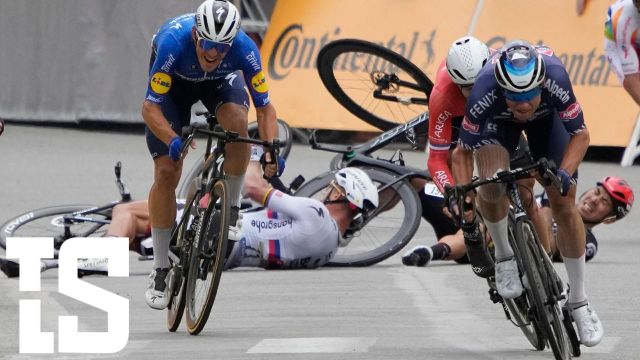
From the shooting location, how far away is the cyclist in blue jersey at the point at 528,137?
7520 millimetres

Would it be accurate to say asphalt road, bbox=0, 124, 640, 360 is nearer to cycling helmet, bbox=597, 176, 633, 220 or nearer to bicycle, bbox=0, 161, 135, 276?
bicycle, bbox=0, 161, 135, 276

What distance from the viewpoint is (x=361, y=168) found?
11539 millimetres

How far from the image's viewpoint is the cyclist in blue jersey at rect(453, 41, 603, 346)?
752 centimetres

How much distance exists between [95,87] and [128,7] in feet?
2.93

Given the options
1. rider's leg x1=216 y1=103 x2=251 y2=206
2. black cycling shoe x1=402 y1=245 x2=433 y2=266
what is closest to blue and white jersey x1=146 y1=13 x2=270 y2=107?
rider's leg x1=216 y1=103 x2=251 y2=206

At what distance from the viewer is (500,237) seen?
7.91 meters

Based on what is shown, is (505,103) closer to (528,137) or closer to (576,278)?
(528,137)

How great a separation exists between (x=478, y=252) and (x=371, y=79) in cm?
475

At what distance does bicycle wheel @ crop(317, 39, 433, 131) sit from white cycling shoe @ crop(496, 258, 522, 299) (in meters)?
4.04

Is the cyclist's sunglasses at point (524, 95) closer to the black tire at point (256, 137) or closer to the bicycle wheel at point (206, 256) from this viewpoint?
the bicycle wheel at point (206, 256)

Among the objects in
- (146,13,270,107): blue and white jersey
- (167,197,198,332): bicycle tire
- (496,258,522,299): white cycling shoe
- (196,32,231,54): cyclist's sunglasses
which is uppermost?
(196,32,231,54): cyclist's sunglasses

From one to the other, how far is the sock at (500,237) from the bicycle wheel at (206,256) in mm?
1282

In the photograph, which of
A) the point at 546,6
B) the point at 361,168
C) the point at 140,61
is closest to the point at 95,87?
the point at 140,61
